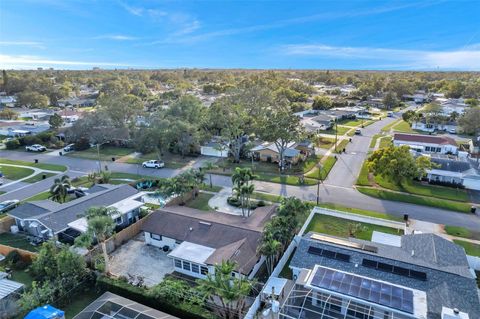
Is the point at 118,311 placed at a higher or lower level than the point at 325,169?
lower

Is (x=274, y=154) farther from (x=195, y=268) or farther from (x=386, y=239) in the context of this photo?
(x=195, y=268)

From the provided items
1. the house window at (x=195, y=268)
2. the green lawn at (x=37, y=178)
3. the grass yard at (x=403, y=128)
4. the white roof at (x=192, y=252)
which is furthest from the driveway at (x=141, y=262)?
the grass yard at (x=403, y=128)

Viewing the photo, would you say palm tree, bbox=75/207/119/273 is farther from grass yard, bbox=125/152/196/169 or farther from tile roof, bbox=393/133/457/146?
tile roof, bbox=393/133/457/146

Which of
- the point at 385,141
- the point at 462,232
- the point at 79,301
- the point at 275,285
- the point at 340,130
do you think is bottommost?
the point at 79,301

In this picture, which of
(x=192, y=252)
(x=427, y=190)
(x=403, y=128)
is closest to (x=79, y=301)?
(x=192, y=252)

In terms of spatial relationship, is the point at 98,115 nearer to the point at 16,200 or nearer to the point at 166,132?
the point at 166,132

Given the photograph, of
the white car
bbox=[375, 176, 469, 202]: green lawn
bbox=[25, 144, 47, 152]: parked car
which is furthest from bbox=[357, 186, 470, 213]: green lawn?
bbox=[25, 144, 47, 152]: parked car

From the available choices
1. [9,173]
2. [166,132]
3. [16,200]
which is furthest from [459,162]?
[9,173]

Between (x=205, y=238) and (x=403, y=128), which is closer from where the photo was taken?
(x=205, y=238)
